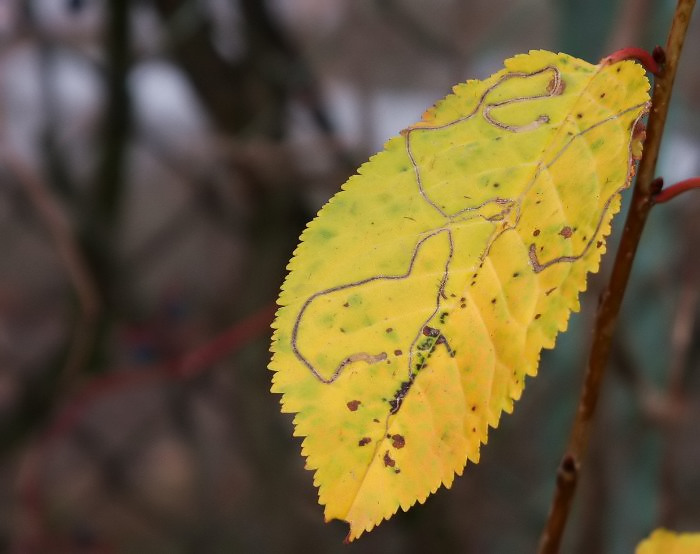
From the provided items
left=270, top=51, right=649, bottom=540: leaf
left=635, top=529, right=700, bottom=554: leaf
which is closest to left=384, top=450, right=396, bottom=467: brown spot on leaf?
left=270, top=51, right=649, bottom=540: leaf

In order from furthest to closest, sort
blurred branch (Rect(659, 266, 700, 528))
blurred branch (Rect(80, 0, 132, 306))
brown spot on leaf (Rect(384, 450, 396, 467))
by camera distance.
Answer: blurred branch (Rect(80, 0, 132, 306))
blurred branch (Rect(659, 266, 700, 528))
brown spot on leaf (Rect(384, 450, 396, 467))

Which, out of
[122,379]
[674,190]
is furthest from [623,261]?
[122,379]

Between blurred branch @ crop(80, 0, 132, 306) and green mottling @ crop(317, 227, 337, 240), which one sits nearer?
green mottling @ crop(317, 227, 337, 240)

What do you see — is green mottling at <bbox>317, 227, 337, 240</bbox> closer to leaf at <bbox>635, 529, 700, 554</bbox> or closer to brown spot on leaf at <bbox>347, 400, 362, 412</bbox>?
brown spot on leaf at <bbox>347, 400, 362, 412</bbox>

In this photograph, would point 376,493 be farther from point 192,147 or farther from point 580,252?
point 192,147

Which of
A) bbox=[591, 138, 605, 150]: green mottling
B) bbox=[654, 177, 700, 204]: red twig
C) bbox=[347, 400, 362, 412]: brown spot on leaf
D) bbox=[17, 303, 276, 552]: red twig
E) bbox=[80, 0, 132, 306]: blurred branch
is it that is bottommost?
bbox=[347, 400, 362, 412]: brown spot on leaf

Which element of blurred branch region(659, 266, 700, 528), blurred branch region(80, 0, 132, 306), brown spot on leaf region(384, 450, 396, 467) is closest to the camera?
brown spot on leaf region(384, 450, 396, 467)

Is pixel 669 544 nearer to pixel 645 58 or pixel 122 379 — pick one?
pixel 645 58
